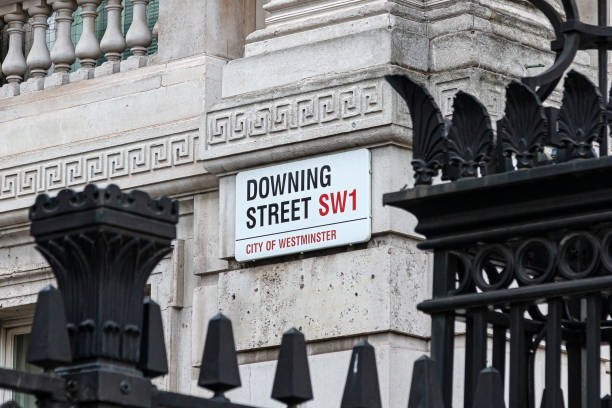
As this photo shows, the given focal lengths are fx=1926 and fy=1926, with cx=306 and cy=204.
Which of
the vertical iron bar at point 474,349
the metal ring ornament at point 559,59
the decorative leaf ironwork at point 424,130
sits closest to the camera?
the vertical iron bar at point 474,349

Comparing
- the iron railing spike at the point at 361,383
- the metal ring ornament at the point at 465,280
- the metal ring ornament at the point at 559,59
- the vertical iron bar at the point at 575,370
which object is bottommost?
the iron railing spike at the point at 361,383

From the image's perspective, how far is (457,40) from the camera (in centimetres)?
880

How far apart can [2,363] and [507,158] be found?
6122mm

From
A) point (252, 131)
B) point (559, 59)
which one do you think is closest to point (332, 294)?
point (252, 131)

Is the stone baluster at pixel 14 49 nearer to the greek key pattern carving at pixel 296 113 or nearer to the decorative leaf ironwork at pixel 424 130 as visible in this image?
the greek key pattern carving at pixel 296 113

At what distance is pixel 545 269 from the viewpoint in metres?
4.53

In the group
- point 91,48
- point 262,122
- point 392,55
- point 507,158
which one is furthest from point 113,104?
point 507,158

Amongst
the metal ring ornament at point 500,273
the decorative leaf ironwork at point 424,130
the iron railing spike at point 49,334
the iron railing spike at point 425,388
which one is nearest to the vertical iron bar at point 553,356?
the metal ring ornament at point 500,273

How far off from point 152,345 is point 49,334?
11.1 inches

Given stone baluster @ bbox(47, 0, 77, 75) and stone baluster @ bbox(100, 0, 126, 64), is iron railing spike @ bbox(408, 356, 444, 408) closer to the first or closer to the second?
stone baluster @ bbox(100, 0, 126, 64)

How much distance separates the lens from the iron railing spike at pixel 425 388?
415 cm

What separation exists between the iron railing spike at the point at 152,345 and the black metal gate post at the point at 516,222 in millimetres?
884

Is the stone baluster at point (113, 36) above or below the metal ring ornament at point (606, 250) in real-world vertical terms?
above

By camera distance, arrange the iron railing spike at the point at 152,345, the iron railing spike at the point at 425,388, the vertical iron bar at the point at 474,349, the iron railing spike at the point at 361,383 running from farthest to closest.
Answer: the vertical iron bar at the point at 474,349
the iron railing spike at the point at 425,388
the iron railing spike at the point at 361,383
the iron railing spike at the point at 152,345
